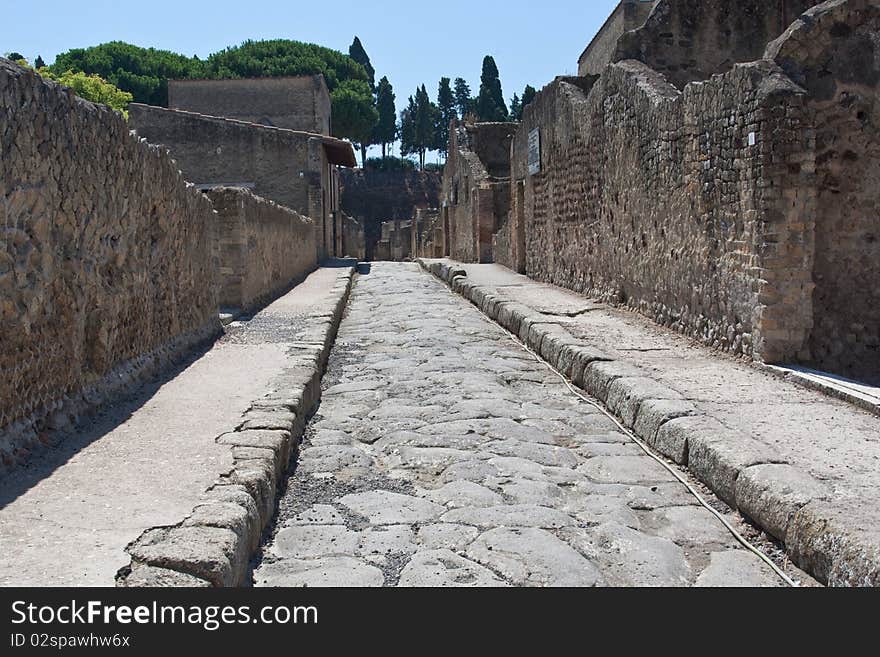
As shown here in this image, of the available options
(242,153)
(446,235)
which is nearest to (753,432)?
(242,153)

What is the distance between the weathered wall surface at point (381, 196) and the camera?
52.6m

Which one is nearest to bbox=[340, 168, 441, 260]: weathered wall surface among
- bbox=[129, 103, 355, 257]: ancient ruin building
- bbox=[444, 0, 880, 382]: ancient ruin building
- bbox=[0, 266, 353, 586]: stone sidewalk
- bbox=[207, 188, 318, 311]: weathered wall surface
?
bbox=[129, 103, 355, 257]: ancient ruin building

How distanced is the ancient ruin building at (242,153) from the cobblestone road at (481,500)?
16362mm

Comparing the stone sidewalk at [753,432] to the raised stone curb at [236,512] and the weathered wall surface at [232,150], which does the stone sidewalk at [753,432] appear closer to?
the raised stone curb at [236,512]

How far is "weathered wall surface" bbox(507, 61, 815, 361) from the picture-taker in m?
6.14

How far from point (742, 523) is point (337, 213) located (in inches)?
1088

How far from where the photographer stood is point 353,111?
5062cm

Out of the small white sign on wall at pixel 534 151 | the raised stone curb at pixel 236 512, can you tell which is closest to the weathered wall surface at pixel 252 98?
the small white sign on wall at pixel 534 151

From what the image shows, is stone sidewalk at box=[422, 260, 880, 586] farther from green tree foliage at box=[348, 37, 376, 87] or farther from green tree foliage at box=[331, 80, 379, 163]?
green tree foliage at box=[348, 37, 376, 87]

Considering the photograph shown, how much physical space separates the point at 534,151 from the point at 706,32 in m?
3.62

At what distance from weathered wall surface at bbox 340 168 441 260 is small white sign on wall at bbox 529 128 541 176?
36862mm

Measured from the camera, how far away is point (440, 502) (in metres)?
3.92
